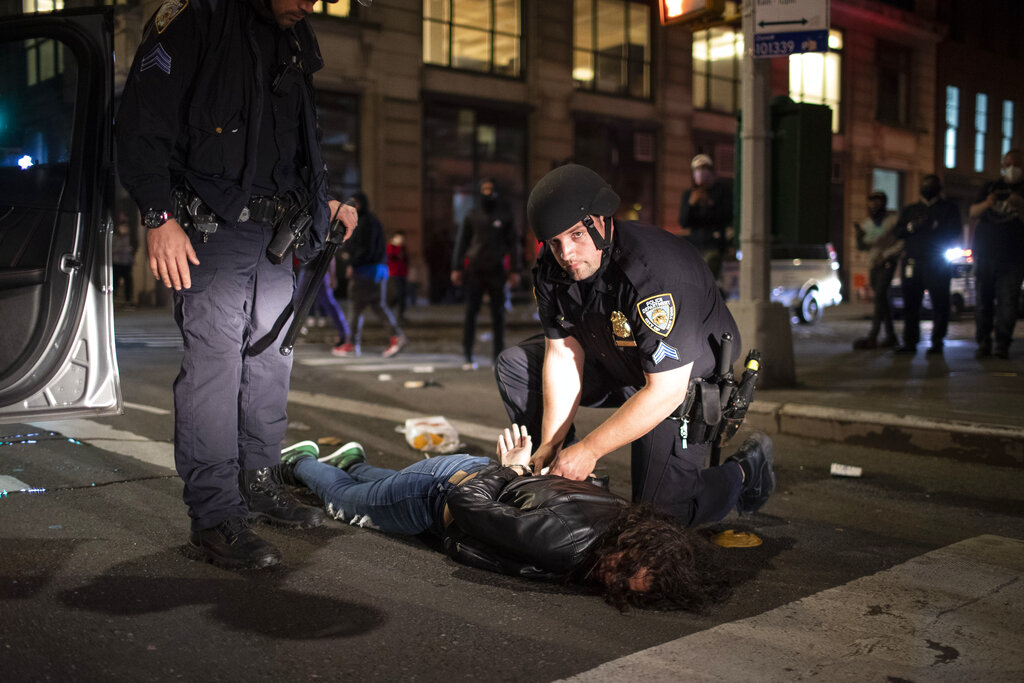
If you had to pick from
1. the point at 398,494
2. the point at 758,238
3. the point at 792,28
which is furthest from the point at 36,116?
the point at 792,28

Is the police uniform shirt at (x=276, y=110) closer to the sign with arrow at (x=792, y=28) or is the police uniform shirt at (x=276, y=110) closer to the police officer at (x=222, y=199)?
the police officer at (x=222, y=199)

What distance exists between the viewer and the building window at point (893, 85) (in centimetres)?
3111

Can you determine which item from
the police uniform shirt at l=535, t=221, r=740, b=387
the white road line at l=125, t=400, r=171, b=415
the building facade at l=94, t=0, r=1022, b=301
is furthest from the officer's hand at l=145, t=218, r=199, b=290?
the building facade at l=94, t=0, r=1022, b=301

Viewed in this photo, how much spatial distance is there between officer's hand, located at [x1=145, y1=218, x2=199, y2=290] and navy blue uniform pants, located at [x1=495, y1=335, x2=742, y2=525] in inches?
55.9

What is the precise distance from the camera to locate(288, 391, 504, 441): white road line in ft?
19.2

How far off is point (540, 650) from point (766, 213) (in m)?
5.20

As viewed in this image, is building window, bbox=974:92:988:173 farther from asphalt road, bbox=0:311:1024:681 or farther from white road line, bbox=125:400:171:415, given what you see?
white road line, bbox=125:400:171:415

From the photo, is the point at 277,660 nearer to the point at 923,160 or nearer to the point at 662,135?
the point at 662,135

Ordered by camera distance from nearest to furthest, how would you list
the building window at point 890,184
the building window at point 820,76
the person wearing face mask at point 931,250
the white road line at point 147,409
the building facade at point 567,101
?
1. the white road line at point 147,409
2. the person wearing face mask at point 931,250
3. the building facade at point 567,101
4. the building window at point 820,76
5. the building window at point 890,184

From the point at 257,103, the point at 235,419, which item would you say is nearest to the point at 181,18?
the point at 257,103

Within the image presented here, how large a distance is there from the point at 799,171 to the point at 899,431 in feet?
7.46

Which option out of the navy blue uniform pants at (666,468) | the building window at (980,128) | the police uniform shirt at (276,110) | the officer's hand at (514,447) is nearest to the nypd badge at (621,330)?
the navy blue uniform pants at (666,468)

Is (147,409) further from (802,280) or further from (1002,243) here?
(802,280)

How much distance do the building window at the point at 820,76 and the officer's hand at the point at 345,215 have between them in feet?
88.7
